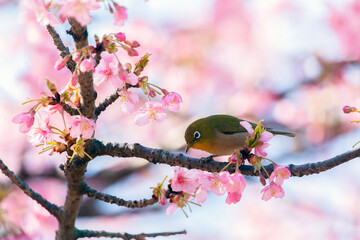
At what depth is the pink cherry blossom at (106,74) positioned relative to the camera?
101 inches

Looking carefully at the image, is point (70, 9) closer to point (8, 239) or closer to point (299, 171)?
point (299, 171)

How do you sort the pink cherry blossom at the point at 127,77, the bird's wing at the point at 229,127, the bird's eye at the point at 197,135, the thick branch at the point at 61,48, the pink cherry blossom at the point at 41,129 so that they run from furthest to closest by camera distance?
the bird's wing at the point at 229,127
the bird's eye at the point at 197,135
the thick branch at the point at 61,48
the pink cherry blossom at the point at 41,129
the pink cherry blossom at the point at 127,77

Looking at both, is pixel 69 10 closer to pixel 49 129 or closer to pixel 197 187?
pixel 49 129

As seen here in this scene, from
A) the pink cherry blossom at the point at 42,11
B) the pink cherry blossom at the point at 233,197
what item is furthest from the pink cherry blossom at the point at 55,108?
the pink cherry blossom at the point at 233,197

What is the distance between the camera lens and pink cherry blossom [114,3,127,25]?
2197 millimetres

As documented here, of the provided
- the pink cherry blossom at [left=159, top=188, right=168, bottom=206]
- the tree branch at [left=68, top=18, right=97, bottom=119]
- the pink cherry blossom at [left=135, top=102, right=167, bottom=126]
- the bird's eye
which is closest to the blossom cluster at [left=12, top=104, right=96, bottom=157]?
the tree branch at [left=68, top=18, right=97, bottom=119]

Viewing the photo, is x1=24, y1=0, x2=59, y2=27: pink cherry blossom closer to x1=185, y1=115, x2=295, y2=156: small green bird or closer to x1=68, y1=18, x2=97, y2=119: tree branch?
x1=68, y1=18, x2=97, y2=119: tree branch

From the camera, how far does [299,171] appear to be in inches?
101

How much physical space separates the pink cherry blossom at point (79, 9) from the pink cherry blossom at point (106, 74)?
1.77ft

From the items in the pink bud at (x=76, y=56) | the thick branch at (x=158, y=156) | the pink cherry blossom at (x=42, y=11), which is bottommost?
the thick branch at (x=158, y=156)

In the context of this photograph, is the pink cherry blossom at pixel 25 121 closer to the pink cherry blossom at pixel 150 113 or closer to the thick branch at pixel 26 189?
the thick branch at pixel 26 189

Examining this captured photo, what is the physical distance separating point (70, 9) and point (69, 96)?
2.00 feet

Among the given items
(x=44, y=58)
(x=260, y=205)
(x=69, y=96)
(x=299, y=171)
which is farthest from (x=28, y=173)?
(x=260, y=205)

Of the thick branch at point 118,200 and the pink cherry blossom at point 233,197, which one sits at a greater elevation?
the thick branch at point 118,200
